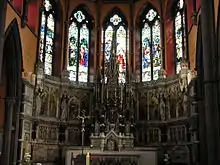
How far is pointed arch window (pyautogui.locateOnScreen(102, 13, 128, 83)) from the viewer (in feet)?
91.8

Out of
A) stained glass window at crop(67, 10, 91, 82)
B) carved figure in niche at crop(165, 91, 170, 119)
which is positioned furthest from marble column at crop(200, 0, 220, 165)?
stained glass window at crop(67, 10, 91, 82)

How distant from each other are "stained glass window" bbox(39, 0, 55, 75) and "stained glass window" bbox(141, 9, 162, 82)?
23.8 ft

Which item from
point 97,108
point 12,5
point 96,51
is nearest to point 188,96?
point 97,108

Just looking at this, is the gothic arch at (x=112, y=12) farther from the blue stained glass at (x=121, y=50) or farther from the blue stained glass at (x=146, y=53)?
the blue stained glass at (x=146, y=53)

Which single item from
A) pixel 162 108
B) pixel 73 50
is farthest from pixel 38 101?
pixel 162 108

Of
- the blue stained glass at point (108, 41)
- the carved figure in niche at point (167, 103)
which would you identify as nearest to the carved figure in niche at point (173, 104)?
the carved figure in niche at point (167, 103)

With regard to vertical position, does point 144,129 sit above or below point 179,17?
below

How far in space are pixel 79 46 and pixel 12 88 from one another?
28.0 feet

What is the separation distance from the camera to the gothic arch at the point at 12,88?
20.0 metres

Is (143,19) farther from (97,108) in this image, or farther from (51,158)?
(51,158)

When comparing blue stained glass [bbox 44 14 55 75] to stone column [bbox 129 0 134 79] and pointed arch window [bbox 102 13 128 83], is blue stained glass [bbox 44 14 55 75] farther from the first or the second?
stone column [bbox 129 0 134 79]

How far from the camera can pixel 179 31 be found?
83.5ft

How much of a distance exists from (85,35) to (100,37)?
1260 millimetres

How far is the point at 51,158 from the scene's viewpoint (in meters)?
23.9
